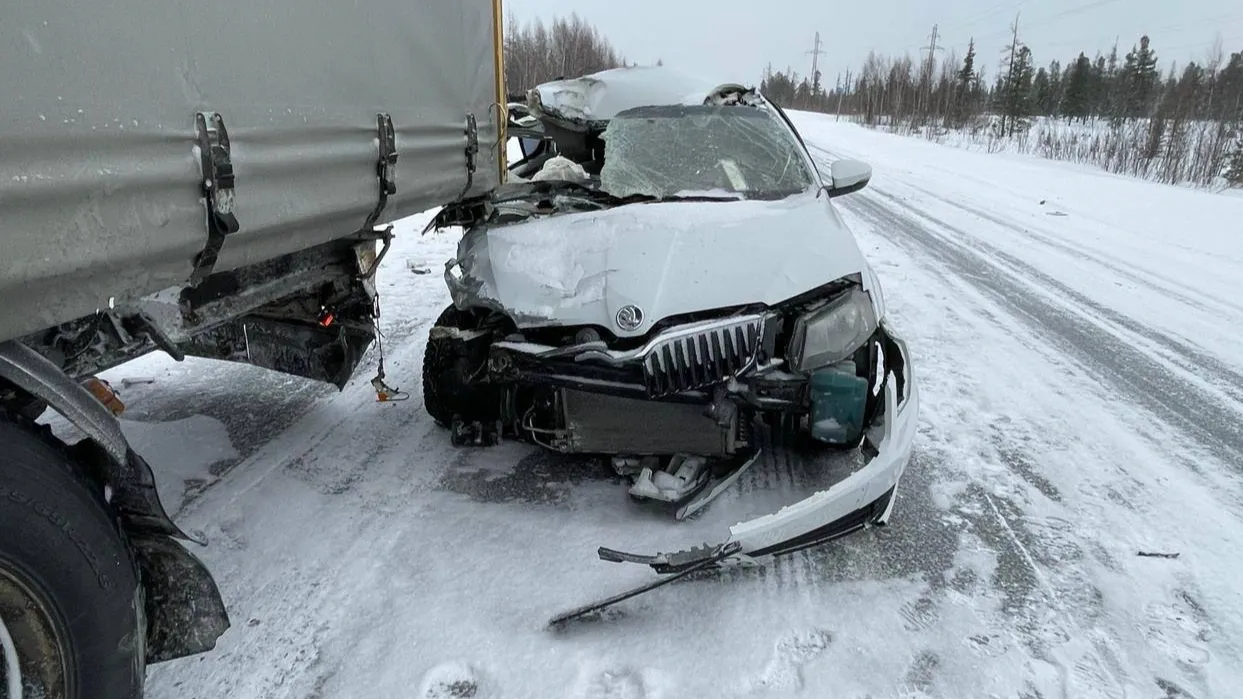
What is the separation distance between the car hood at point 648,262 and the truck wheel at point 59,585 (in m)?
1.66

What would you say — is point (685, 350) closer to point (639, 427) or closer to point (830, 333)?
point (639, 427)

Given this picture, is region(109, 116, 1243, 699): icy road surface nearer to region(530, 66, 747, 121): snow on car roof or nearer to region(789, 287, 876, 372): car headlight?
region(789, 287, 876, 372): car headlight

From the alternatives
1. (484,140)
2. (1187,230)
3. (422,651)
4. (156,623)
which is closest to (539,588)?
(422,651)

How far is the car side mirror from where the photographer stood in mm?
4496

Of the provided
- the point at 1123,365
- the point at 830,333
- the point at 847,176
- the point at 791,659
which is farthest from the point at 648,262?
the point at 1123,365

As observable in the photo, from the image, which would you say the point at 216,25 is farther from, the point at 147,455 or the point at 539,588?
the point at 147,455

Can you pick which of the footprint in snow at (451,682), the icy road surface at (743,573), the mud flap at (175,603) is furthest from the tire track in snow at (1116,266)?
the mud flap at (175,603)

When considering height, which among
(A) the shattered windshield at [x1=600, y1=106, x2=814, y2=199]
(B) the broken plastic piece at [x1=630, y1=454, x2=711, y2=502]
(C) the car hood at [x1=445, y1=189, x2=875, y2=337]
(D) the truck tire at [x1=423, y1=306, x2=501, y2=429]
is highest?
(A) the shattered windshield at [x1=600, y1=106, x2=814, y2=199]

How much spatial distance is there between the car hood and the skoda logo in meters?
0.01

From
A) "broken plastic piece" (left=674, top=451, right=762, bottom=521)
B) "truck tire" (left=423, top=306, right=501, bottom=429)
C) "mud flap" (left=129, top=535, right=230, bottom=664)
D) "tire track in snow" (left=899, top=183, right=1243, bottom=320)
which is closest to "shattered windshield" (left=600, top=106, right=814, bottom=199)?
"truck tire" (left=423, top=306, right=501, bottom=429)

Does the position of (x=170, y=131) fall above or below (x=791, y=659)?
above

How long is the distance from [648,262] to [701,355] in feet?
1.51

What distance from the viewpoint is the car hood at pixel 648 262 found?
293cm

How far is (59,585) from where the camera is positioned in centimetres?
158
